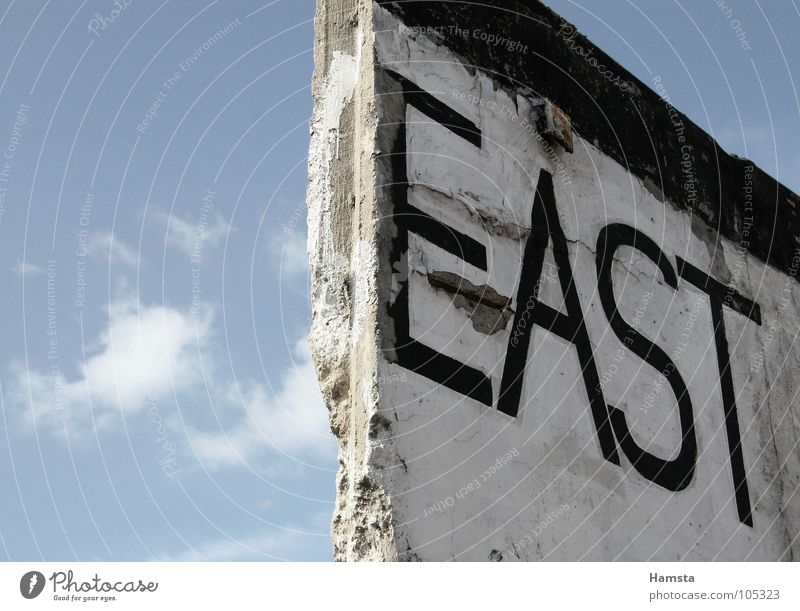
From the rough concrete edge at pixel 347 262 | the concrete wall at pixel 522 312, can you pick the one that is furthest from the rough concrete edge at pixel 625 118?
the rough concrete edge at pixel 347 262

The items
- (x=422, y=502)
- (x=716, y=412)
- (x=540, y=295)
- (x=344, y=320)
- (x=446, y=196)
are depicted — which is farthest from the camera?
(x=716, y=412)

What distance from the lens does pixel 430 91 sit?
3.35 m

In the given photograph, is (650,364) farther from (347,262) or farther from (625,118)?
(347,262)

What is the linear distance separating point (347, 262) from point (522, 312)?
664 millimetres

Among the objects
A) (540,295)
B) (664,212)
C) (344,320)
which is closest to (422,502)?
(344,320)

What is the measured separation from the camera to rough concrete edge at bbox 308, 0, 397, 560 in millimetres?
2756

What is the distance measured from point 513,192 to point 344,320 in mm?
870

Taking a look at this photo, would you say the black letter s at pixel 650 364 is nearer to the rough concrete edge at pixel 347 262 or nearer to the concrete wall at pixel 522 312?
the concrete wall at pixel 522 312

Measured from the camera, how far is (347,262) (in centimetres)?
308

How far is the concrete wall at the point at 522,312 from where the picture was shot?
9.53ft

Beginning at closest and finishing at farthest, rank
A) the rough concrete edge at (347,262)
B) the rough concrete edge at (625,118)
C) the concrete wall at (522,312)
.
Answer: the rough concrete edge at (347,262) → the concrete wall at (522,312) → the rough concrete edge at (625,118)

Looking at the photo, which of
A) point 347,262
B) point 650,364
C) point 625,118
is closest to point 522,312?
point 347,262

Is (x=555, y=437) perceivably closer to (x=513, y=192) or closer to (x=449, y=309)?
(x=449, y=309)

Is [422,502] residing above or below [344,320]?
below
